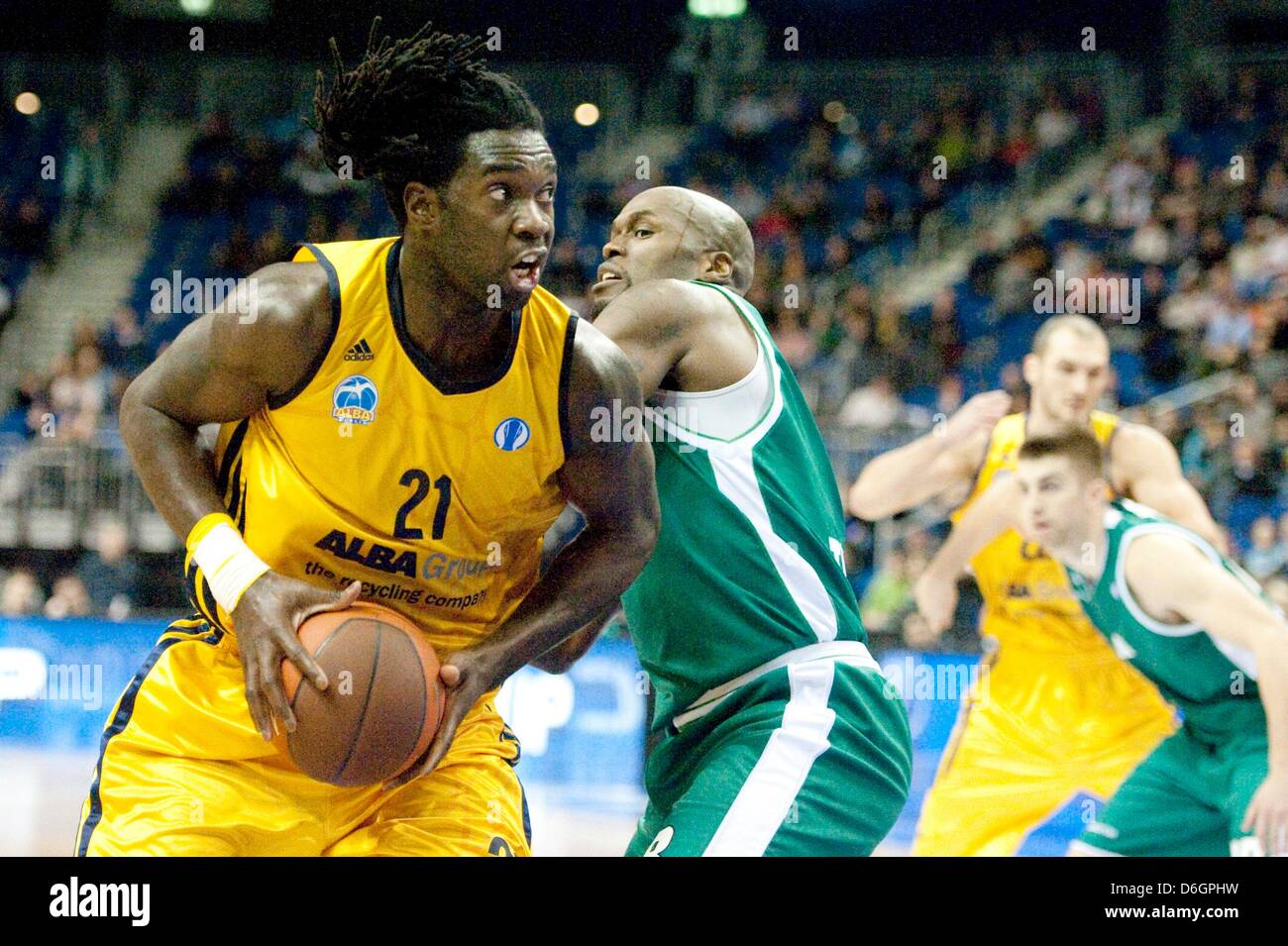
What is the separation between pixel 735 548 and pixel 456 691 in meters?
0.63

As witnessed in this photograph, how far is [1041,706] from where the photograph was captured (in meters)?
5.37

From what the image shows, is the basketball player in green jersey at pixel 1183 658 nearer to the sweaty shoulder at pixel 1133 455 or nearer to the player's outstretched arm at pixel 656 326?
the sweaty shoulder at pixel 1133 455

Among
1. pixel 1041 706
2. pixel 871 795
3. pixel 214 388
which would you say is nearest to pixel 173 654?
pixel 214 388

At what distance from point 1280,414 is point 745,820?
7.22 m

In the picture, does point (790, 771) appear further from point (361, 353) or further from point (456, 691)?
point (361, 353)

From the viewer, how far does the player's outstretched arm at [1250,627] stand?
13.3 ft

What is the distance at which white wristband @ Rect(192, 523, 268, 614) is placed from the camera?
8.05ft

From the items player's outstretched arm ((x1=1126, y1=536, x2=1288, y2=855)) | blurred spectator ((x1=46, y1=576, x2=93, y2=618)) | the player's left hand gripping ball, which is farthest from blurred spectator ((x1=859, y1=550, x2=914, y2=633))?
the player's left hand gripping ball

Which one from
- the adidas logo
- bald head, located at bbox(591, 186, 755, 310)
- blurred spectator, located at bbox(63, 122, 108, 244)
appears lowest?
the adidas logo

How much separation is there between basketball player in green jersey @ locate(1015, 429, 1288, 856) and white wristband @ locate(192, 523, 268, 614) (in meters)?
2.66

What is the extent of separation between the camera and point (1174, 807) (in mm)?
4516

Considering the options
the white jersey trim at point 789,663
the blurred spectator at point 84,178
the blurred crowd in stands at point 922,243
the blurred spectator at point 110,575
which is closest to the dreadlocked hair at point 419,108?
the white jersey trim at point 789,663

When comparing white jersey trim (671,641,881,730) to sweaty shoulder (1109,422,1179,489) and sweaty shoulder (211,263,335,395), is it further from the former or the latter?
sweaty shoulder (1109,422,1179,489)
